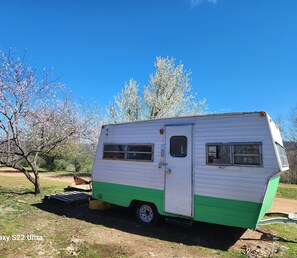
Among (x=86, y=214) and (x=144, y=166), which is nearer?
(x=144, y=166)

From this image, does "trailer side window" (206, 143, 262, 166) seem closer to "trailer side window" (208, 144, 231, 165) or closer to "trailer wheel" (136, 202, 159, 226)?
"trailer side window" (208, 144, 231, 165)

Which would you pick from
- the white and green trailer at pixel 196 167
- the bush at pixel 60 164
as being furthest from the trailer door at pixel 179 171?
the bush at pixel 60 164

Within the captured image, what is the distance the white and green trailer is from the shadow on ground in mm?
460

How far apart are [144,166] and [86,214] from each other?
274 cm

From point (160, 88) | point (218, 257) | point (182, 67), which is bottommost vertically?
point (218, 257)

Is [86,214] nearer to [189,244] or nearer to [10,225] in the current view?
[10,225]

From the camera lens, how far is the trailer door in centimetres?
652

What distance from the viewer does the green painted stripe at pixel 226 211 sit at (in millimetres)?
5586

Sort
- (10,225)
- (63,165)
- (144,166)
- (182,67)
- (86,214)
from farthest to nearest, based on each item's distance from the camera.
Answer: (63,165)
(182,67)
(86,214)
(144,166)
(10,225)

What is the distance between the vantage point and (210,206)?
6.13m

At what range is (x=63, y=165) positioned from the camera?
28141mm

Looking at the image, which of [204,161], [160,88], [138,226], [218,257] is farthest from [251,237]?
[160,88]

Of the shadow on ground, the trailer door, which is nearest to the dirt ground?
the shadow on ground

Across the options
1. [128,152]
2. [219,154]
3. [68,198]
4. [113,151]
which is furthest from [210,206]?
[68,198]
